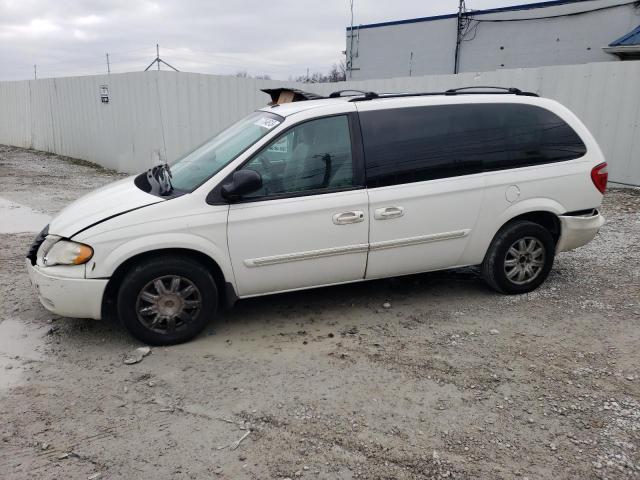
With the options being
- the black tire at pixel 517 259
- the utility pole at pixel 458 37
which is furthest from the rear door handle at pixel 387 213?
the utility pole at pixel 458 37

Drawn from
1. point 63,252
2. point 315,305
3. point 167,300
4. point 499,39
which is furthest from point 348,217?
point 499,39

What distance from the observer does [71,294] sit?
3.75 metres

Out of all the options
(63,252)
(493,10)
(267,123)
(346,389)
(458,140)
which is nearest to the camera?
(346,389)

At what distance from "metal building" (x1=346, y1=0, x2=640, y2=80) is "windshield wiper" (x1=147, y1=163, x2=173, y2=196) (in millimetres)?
13169

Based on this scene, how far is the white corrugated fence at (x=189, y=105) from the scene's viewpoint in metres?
9.32

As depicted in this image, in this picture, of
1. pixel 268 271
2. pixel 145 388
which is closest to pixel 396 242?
pixel 268 271

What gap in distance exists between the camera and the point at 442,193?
14.3 feet

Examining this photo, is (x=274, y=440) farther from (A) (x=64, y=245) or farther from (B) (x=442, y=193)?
(B) (x=442, y=193)

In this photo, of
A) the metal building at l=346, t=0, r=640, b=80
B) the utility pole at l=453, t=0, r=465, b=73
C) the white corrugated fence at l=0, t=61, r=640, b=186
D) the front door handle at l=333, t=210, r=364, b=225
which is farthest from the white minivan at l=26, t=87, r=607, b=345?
the utility pole at l=453, t=0, r=465, b=73

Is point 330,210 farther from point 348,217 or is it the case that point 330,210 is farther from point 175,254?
point 175,254

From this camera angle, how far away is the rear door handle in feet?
13.7

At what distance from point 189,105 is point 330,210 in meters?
9.51

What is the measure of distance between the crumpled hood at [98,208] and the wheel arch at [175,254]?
365 millimetres

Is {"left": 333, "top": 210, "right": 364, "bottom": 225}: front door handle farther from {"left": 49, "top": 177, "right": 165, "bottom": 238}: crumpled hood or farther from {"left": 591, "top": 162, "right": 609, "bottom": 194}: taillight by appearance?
{"left": 591, "top": 162, "right": 609, "bottom": 194}: taillight
